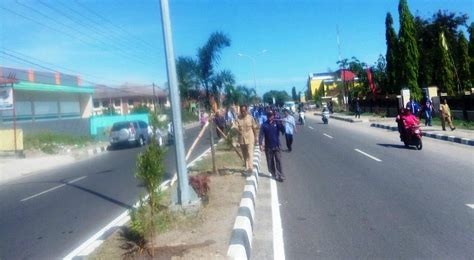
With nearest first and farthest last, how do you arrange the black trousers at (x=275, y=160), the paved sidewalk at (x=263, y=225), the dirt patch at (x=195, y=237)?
the dirt patch at (x=195, y=237) < the paved sidewalk at (x=263, y=225) < the black trousers at (x=275, y=160)

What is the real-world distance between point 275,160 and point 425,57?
38.6 m

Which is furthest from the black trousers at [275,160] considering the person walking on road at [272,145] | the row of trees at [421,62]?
the row of trees at [421,62]

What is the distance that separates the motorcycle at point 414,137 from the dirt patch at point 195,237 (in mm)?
9803

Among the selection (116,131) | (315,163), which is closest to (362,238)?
(315,163)

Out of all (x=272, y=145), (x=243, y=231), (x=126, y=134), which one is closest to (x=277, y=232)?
(x=243, y=231)

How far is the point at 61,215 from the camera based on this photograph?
9.56 metres

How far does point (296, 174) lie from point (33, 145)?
20.5 m

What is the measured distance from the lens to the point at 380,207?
7.98 meters

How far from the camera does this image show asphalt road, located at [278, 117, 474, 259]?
19.1ft

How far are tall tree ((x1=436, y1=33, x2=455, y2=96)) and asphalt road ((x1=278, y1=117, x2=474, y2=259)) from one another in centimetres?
2715

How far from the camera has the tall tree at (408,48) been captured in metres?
39.6

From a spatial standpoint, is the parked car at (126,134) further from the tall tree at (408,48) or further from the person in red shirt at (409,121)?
the tall tree at (408,48)

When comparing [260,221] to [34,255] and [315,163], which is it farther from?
[315,163]

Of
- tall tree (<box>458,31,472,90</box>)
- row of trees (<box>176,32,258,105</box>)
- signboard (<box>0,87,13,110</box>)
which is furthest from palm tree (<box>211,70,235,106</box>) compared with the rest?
tall tree (<box>458,31,472,90</box>)
